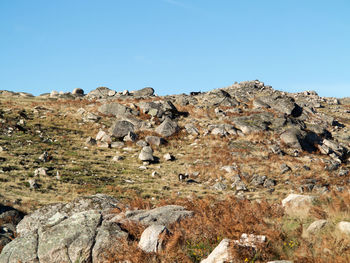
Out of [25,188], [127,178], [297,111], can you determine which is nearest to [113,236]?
[25,188]

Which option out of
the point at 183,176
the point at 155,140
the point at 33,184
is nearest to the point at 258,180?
the point at 183,176

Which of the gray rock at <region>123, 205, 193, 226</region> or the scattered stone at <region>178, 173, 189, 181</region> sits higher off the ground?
the scattered stone at <region>178, 173, 189, 181</region>

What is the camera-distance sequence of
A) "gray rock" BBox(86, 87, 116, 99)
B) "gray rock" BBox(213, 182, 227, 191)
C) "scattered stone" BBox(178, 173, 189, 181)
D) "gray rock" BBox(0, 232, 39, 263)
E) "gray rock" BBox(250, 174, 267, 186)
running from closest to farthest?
1. "gray rock" BBox(0, 232, 39, 263)
2. "gray rock" BBox(213, 182, 227, 191)
3. "gray rock" BBox(250, 174, 267, 186)
4. "scattered stone" BBox(178, 173, 189, 181)
5. "gray rock" BBox(86, 87, 116, 99)

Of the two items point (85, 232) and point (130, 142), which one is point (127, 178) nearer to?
point (130, 142)

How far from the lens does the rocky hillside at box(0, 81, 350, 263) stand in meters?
7.62

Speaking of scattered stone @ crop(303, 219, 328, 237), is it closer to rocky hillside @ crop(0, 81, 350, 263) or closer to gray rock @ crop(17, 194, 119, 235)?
rocky hillside @ crop(0, 81, 350, 263)

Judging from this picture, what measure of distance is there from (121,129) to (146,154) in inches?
273

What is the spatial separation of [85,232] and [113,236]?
98 centimetres

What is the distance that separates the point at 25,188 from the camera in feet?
62.6

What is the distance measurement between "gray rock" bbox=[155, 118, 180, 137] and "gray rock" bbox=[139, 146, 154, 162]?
506cm

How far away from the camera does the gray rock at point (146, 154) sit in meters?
28.0

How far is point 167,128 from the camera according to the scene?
34.6 metres

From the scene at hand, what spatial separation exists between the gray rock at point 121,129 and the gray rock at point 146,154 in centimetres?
523

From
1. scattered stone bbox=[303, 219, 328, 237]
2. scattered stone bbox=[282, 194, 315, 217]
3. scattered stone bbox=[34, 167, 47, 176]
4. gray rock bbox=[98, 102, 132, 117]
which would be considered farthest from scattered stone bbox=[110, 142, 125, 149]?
scattered stone bbox=[303, 219, 328, 237]
